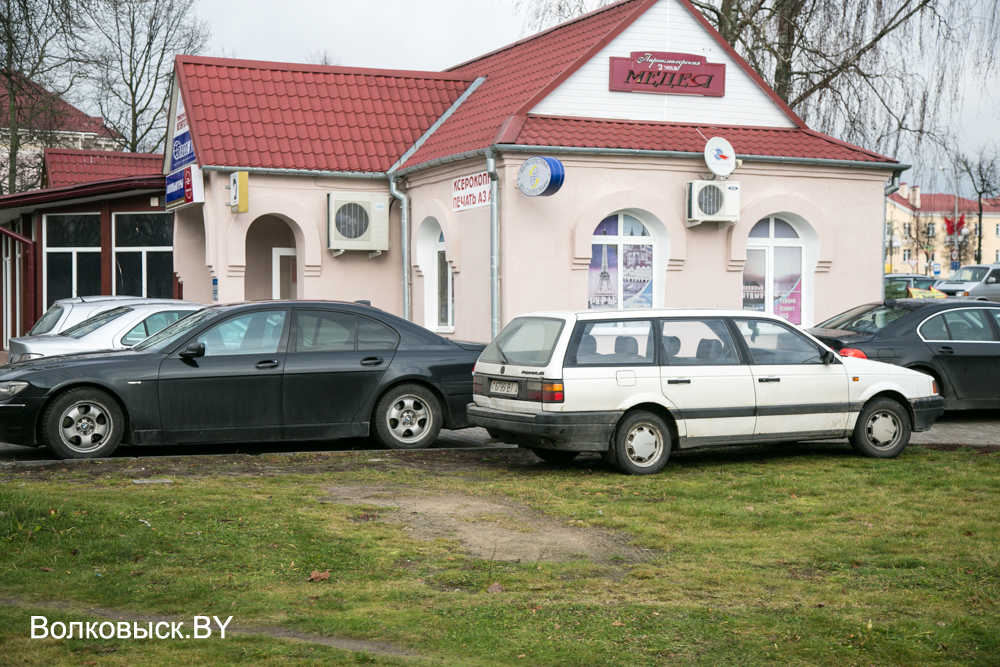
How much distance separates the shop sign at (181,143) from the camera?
20078mm

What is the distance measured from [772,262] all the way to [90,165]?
19.7 meters

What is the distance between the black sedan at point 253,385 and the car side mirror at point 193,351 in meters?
0.01

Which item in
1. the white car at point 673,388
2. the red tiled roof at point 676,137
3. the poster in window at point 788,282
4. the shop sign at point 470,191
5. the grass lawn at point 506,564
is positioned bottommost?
the grass lawn at point 506,564

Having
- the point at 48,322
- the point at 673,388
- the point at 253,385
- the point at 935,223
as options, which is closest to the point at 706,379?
the point at 673,388

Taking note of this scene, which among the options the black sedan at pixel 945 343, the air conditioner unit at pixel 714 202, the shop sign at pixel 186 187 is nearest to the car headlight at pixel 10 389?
the black sedan at pixel 945 343

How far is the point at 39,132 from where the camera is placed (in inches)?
1272

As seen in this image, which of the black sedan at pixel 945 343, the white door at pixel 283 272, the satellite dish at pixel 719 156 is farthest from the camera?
the white door at pixel 283 272

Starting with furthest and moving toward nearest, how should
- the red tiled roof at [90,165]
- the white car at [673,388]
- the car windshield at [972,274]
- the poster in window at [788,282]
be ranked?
the car windshield at [972,274], the red tiled roof at [90,165], the poster in window at [788,282], the white car at [673,388]

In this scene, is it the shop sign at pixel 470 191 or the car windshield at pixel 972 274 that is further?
the car windshield at pixel 972 274

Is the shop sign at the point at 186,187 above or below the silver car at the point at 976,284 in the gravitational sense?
above

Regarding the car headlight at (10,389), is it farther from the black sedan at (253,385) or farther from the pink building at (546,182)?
the pink building at (546,182)

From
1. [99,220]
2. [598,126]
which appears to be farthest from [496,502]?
[99,220]

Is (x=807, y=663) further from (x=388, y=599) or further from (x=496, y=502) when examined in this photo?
(x=496, y=502)

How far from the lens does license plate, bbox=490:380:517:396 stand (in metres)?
9.85
